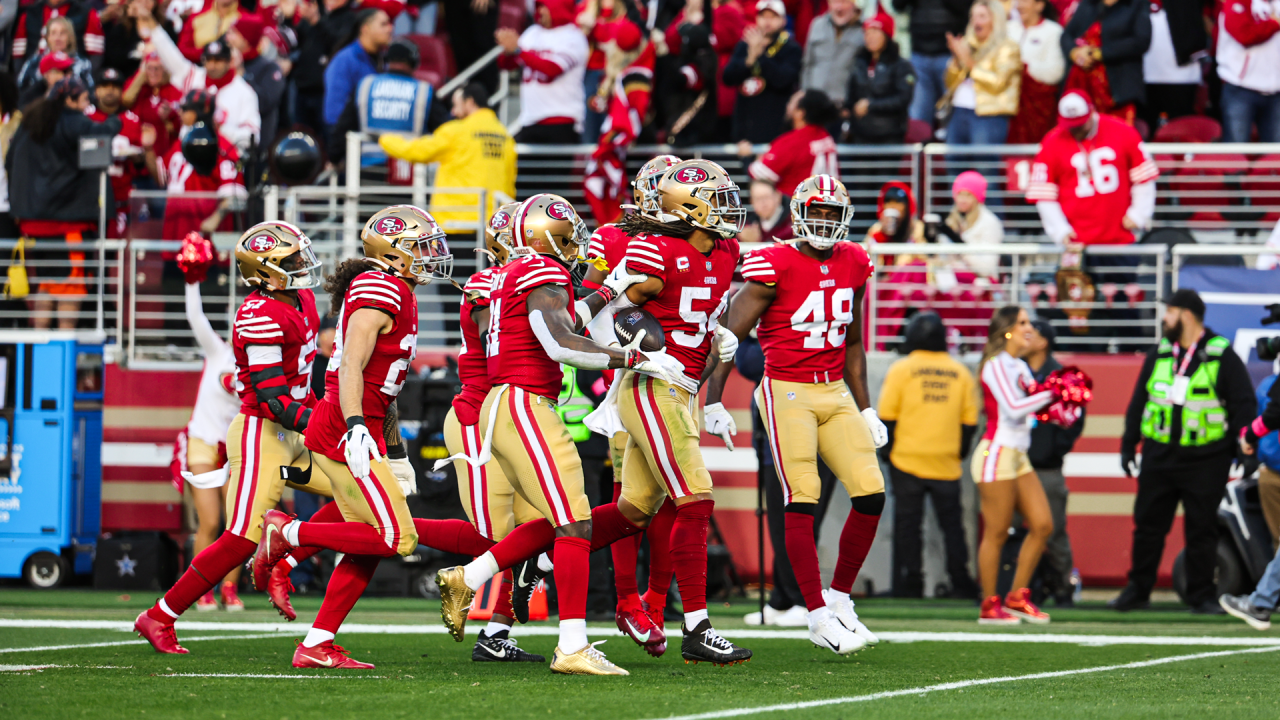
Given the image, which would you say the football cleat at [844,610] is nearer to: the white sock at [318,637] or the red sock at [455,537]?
the red sock at [455,537]

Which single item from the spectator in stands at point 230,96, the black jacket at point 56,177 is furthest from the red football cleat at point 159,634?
the spectator in stands at point 230,96

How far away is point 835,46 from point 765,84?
0.67 meters

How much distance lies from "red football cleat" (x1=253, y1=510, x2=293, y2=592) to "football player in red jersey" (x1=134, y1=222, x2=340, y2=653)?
13 centimetres

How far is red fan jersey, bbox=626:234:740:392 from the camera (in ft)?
22.4

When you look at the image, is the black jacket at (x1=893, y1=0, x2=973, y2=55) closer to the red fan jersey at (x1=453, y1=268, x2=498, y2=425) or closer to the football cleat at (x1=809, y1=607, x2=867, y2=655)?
the red fan jersey at (x1=453, y1=268, x2=498, y2=425)

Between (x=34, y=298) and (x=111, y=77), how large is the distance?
215cm

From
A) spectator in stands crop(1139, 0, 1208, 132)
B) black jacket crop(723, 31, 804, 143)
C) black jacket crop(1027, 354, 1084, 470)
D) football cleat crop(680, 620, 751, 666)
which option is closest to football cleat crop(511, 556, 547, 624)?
football cleat crop(680, 620, 751, 666)

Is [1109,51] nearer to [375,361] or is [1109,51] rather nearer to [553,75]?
[553,75]

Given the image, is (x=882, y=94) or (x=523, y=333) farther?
(x=882, y=94)

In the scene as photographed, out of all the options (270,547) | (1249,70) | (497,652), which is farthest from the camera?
(1249,70)

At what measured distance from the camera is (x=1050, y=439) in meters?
10.9

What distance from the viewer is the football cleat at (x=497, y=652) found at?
6.91 metres

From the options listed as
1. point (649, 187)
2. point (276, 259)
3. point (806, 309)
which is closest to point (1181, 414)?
point (806, 309)

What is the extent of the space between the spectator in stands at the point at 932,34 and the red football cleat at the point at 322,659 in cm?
872
